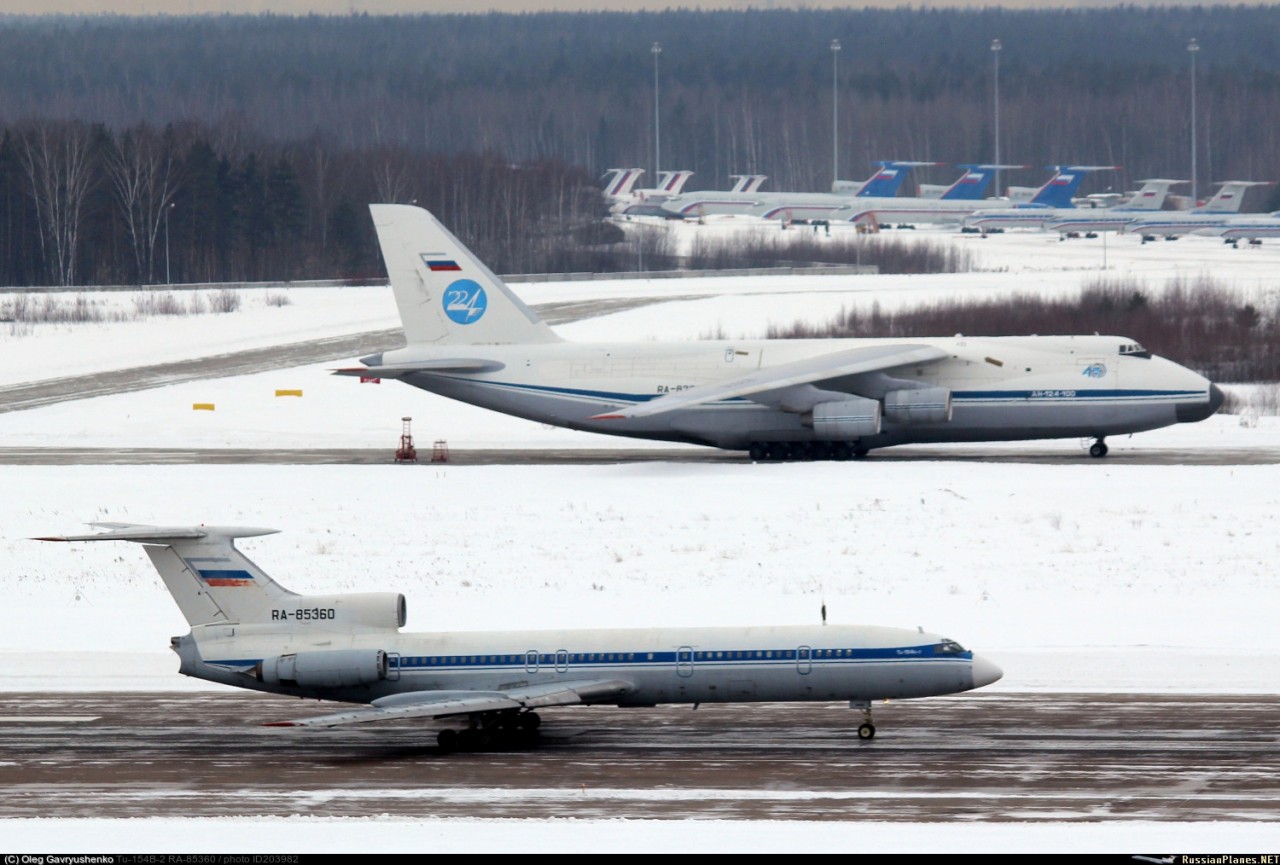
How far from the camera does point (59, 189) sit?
368ft

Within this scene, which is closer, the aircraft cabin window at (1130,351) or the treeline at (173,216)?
the aircraft cabin window at (1130,351)

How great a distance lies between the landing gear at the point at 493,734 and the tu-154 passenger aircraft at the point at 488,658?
0.02 m

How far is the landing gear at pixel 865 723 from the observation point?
25.7 metres

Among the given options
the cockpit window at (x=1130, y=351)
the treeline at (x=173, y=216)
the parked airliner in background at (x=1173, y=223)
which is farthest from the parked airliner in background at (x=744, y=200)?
the cockpit window at (x=1130, y=351)

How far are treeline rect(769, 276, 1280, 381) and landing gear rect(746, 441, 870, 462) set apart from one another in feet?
68.0

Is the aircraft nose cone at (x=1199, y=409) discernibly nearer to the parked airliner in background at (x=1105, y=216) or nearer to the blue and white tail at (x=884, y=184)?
the parked airliner in background at (x=1105, y=216)

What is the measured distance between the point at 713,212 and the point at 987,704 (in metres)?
133

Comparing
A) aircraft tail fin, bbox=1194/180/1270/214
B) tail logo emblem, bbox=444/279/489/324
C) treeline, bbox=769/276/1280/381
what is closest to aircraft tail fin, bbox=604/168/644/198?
aircraft tail fin, bbox=1194/180/1270/214

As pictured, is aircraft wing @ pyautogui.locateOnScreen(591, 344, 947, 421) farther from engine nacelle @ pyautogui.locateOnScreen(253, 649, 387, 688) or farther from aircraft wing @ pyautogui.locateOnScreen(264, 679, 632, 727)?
engine nacelle @ pyautogui.locateOnScreen(253, 649, 387, 688)

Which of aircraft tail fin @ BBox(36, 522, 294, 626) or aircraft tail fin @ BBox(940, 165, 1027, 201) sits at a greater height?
aircraft tail fin @ BBox(940, 165, 1027, 201)

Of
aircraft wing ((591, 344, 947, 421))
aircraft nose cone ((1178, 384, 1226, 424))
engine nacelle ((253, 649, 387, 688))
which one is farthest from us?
aircraft nose cone ((1178, 384, 1226, 424))

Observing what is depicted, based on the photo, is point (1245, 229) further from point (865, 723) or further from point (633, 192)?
point (865, 723)

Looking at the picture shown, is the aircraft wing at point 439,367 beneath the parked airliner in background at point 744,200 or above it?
beneath

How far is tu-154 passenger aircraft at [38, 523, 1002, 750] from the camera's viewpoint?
25672 mm
